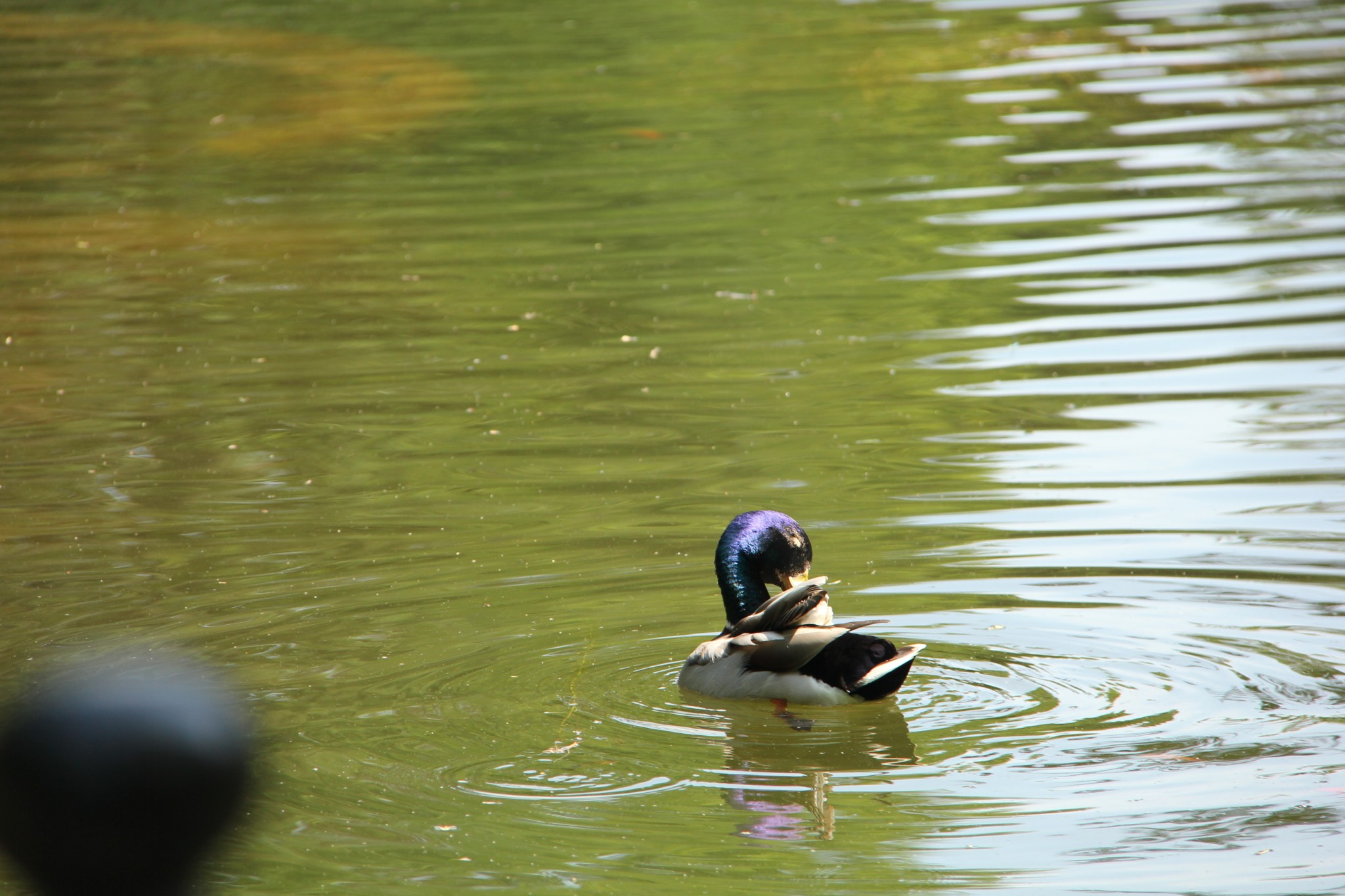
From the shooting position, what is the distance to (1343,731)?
4543 millimetres

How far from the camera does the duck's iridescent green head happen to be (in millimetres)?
5406

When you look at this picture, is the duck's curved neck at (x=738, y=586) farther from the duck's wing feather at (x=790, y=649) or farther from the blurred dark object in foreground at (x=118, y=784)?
the blurred dark object in foreground at (x=118, y=784)

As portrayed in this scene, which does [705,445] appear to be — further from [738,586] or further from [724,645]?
[724,645]

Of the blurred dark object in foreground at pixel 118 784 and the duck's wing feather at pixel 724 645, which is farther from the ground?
the blurred dark object in foreground at pixel 118 784

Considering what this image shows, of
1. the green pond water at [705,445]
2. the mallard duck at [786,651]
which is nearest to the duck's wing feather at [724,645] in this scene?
the mallard duck at [786,651]

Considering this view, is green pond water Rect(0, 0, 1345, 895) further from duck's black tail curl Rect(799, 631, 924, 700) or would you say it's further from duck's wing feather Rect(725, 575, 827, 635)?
duck's wing feather Rect(725, 575, 827, 635)

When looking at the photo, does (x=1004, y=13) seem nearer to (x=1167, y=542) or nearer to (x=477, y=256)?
(x=477, y=256)

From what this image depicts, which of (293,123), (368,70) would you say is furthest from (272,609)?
(368,70)

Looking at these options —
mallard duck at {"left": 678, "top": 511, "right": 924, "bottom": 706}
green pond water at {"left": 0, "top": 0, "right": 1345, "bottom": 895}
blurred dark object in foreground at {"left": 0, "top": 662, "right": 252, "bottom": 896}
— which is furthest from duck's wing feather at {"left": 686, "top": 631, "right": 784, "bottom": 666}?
blurred dark object in foreground at {"left": 0, "top": 662, "right": 252, "bottom": 896}

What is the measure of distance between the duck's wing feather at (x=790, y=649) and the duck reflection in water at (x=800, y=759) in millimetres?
164

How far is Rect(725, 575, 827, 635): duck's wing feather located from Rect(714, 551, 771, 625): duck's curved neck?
27 centimetres

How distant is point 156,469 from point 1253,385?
5.27 metres

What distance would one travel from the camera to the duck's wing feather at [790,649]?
193 inches

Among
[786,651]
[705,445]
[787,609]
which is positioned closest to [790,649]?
[786,651]
